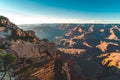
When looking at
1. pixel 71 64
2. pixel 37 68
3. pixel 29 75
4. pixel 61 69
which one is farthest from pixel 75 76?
pixel 29 75

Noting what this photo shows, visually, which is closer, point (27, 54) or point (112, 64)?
point (27, 54)

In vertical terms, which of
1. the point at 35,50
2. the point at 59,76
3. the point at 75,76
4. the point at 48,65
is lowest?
the point at 75,76

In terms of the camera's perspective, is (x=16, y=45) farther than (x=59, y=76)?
No

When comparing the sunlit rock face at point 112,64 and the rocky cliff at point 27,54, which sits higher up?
the rocky cliff at point 27,54

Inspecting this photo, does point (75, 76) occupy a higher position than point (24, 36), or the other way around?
point (24, 36)

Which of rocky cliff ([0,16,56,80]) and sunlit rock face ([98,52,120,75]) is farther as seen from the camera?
sunlit rock face ([98,52,120,75])

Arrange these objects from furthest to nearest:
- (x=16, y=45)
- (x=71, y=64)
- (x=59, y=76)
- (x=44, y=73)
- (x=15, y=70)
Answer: (x=71, y=64)
(x=59, y=76)
(x=44, y=73)
(x=16, y=45)
(x=15, y=70)

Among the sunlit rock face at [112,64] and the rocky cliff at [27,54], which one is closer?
the rocky cliff at [27,54]

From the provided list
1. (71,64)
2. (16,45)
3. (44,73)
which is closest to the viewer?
(16,45)

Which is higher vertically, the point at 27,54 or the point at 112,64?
the point at 27,54

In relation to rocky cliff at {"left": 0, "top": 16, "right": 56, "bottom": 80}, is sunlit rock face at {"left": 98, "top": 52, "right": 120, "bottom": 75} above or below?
below

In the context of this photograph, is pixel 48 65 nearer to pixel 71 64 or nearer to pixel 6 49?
pixel 6 49
